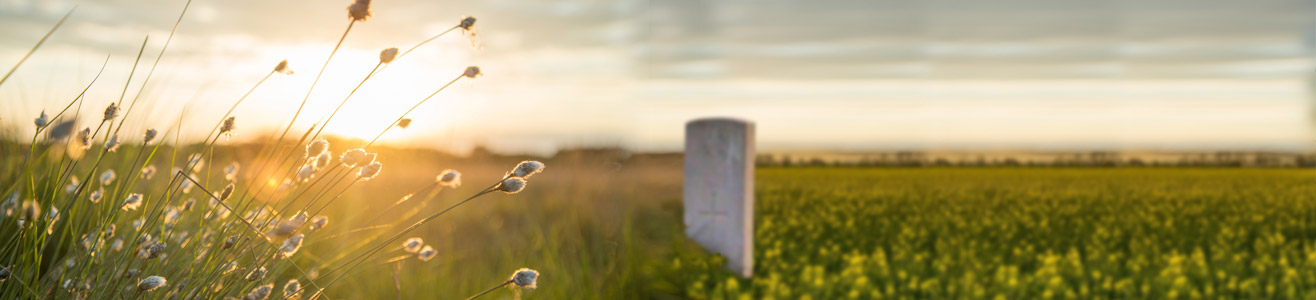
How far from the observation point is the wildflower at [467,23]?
1334 millimetres

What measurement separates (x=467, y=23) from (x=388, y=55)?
0.53 ft

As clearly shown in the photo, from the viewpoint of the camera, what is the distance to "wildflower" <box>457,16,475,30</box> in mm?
1334

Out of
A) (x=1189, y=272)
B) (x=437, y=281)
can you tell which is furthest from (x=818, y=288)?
(x=1189, y=272)

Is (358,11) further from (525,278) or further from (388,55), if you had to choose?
(525,278)

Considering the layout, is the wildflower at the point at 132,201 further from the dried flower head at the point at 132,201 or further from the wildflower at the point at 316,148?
the wildflower at the point at 316,148

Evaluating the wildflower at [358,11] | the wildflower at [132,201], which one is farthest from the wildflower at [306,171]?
the wildflower at [358,11]

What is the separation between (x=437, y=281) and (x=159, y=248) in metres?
2.35

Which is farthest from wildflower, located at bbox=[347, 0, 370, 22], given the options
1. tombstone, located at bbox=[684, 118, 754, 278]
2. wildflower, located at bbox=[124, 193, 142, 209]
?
tombstone, located at bbox=[684, 118, 754, 278]

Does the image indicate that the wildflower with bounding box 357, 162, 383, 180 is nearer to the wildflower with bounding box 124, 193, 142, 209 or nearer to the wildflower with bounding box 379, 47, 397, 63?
the wildflower with bounding box 379, 47, 397, 63

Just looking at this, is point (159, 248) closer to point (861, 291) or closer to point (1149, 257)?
point (861, 291)

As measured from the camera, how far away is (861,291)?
499 centimetres

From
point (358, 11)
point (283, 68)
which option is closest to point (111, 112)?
point (283, 68)

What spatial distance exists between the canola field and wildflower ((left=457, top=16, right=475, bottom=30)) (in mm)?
3480

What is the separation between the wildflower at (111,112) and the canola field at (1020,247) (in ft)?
11.6
